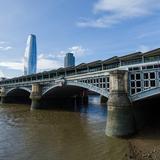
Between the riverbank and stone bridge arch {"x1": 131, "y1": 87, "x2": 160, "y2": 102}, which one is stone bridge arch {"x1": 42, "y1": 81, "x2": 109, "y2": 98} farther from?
the riverbank

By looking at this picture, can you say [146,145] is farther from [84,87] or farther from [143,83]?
[84,87]

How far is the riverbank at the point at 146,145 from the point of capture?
18.2 m

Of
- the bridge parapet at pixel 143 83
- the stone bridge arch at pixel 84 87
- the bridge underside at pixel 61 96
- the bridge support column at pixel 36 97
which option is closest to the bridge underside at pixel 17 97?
the bridge underside at pixel 61 96

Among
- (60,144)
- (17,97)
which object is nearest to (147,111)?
(60,144)

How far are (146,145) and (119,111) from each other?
4852mm

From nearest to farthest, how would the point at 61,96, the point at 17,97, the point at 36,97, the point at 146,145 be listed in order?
the point at 146,145, the point at 36,97, the point at 61,96, the point at 17,97

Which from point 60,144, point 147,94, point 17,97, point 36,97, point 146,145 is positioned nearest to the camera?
point 146,145

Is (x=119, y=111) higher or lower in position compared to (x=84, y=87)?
lower

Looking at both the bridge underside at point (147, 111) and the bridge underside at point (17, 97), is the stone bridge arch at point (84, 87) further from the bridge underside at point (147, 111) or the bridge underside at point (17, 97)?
the bridge underside at point (17, 97)

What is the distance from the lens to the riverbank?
18234 millimetres

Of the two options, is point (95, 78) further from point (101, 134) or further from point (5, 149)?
point (5, 149)

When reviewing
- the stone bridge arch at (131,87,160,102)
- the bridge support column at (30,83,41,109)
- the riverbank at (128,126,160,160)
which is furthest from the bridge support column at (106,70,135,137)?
the bridge support column at (30,83,41,109)

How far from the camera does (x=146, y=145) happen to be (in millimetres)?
21922

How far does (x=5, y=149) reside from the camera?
20.9 meters
